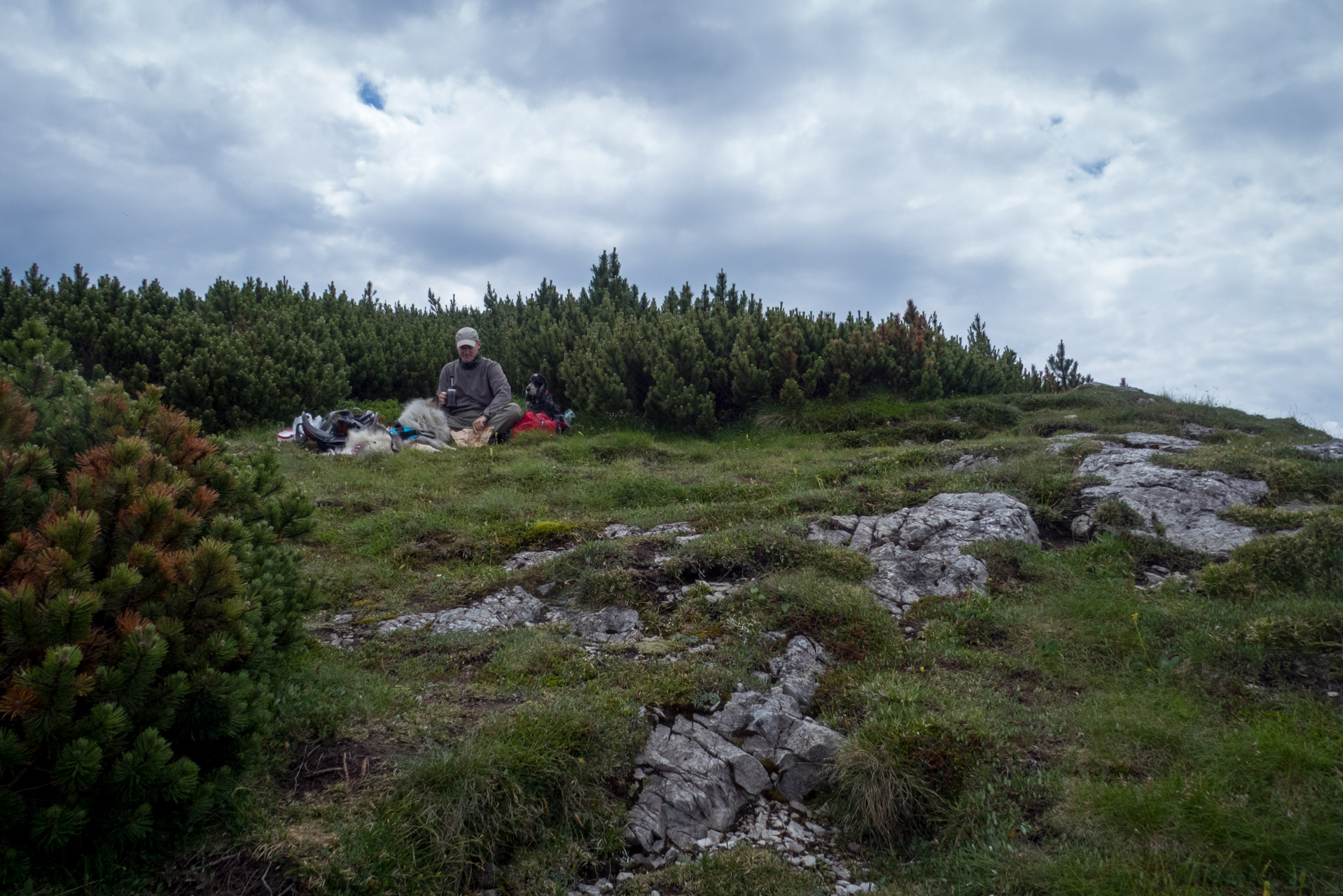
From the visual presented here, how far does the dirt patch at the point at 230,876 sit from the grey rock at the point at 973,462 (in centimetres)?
824

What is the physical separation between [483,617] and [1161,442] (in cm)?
913

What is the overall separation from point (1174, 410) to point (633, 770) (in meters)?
12.5

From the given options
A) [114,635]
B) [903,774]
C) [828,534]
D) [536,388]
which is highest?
[536,388]

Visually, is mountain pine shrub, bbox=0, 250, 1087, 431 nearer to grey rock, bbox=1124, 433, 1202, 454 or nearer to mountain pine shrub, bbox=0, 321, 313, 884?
grey rock, bbox=1124, 433, 1202, 454

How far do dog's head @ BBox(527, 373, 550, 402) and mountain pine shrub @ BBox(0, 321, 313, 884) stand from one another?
11.3 meters

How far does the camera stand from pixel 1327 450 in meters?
8.80

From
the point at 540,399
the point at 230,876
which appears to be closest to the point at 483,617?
the point at 230,876

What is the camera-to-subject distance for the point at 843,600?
5.67m

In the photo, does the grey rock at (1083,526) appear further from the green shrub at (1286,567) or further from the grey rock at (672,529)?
the grey rock at (672,529)

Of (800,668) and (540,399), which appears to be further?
(540,399)

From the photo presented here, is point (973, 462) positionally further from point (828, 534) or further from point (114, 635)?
point (114, 635)

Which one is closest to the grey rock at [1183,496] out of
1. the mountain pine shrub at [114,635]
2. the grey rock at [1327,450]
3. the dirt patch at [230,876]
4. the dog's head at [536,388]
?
the grey rock at [1327,450]

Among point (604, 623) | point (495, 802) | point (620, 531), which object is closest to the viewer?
point (495, 802)

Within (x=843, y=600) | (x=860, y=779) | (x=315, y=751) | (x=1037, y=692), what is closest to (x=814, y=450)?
(x=843, y=600)
